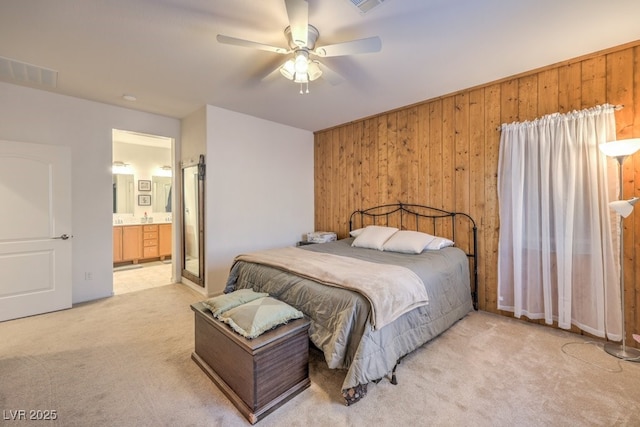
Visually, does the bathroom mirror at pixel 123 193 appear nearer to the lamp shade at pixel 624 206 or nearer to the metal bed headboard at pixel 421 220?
the metal bed headboard at pixel 421 220

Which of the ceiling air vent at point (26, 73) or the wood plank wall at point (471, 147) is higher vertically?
the ceiling air vent at point (26, 73)

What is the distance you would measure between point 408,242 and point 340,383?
184 cm

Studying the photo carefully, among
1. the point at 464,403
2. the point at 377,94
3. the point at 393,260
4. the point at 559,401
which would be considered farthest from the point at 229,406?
the point at 377,94

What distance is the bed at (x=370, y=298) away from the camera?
1.87m

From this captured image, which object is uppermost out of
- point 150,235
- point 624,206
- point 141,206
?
point 141,206

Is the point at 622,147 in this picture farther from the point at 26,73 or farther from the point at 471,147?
the point at 26,73

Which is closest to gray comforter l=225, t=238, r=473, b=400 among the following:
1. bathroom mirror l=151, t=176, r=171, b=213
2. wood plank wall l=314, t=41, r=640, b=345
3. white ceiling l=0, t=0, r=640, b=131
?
wood plank wall l=314, t=41, r=640, b=345

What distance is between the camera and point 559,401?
1.83m

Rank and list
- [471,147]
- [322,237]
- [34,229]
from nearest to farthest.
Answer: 1. [34,229]
2. [471,147]
3. [322,237]

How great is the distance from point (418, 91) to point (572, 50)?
4.67 feet

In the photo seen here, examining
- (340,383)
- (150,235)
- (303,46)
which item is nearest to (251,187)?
(303,46)

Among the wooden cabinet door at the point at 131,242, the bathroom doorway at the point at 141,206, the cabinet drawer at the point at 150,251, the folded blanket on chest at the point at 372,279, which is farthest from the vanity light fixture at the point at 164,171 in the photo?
the folded blanket on chest at the point at 372,279

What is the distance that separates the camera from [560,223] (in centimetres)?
274

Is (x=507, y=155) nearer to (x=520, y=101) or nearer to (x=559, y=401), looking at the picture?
(x=520, y=101)
